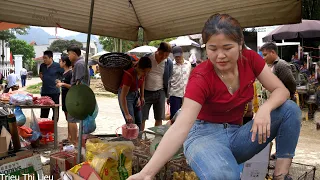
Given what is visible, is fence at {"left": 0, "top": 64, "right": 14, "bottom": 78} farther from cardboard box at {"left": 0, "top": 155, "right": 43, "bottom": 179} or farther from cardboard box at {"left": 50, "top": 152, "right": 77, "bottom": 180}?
cardboard box at {"left": 0, "top": 155, "right": 43, "bottom": 179}

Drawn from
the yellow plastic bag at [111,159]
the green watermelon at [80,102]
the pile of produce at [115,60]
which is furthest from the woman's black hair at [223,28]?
the pile of produce at [115,60]

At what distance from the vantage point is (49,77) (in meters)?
7.28

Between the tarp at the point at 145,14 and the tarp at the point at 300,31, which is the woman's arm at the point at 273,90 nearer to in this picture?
the tarp at the point at 145,14

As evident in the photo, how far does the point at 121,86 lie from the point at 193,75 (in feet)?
10.9

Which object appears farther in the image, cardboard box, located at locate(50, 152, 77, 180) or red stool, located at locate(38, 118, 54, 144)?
red stool, located at locate(38, 118, 54, 144)

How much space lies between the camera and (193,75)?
6.57 feet

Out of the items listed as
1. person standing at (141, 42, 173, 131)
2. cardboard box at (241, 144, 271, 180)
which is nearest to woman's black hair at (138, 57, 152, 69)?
person standing at (141, 42, 173, 131)

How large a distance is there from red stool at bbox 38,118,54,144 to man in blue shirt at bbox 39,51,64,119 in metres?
0.79

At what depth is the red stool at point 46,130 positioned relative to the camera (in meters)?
6.57

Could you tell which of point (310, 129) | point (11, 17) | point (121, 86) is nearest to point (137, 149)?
point (121, 86)

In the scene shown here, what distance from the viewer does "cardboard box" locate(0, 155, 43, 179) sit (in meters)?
3.09

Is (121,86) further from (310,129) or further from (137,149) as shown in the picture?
(310,129)

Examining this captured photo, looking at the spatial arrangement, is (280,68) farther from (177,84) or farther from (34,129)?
(34,129)

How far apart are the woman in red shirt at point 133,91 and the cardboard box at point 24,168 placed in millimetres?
1960
